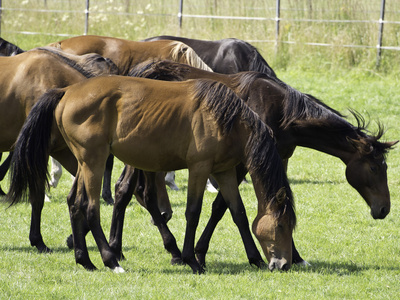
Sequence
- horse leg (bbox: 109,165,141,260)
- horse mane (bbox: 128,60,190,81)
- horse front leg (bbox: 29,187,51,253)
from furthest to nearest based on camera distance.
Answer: horse mane (bbox: 128,60,190,81) < horse front leg (bbox: 29,187,51,253) < horse leg (bbox: 109,165,141,260)

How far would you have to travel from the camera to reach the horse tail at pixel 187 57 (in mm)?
8180

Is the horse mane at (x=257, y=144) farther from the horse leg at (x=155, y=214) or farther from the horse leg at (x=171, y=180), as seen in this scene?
the horse leg at (x=171, y=180)

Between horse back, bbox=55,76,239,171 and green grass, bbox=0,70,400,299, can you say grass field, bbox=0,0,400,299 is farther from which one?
horse back, bbox=55,76,239,171

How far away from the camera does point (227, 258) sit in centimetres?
607

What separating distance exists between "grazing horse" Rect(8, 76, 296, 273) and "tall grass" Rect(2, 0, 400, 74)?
10995mm

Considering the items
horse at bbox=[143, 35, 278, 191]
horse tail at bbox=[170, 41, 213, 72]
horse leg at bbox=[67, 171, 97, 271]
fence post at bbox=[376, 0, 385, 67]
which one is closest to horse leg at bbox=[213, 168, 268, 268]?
horse leg at bbox=[67, 171, 97, 271]

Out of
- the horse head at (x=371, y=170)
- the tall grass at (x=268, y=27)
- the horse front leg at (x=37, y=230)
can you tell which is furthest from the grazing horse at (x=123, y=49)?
the tall grass at (x=268, y=27)

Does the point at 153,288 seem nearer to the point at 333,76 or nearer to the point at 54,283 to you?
the point at 54,283

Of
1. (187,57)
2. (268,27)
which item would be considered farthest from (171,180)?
(268,27)

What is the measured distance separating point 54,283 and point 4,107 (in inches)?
77.4

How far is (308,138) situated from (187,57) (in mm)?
2650

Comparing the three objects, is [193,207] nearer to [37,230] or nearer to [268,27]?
[37,230]

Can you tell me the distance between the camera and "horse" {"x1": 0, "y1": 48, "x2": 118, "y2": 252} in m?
6.23

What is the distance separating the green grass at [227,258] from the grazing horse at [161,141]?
291mm
